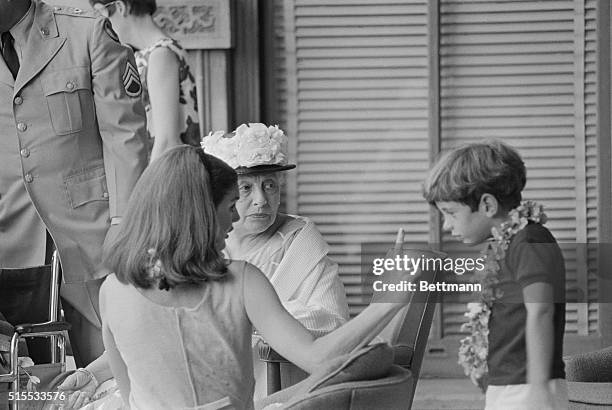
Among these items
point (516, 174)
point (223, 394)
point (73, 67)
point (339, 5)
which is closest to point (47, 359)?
point (73, 67)

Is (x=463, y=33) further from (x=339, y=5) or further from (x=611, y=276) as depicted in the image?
(x=611, y=276)

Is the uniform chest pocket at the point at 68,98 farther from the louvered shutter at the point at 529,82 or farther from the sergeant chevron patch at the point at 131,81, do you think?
the louvered shutter at the point at 529,82

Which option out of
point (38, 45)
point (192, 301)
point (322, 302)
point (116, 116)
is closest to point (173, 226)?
point (192, 301)

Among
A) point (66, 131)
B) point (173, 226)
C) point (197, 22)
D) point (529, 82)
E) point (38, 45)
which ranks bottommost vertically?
point (173, 226)

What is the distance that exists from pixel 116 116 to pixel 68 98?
13 cm

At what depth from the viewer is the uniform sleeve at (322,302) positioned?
3.01m

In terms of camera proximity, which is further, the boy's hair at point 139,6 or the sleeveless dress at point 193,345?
the boy's hair at point 139,6

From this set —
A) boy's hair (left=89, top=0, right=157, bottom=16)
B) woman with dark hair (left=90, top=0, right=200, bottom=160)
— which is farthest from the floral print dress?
boy's hair (left=89, top=0, right=157, bottom=16)

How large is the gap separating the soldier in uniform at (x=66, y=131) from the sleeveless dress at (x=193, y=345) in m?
0.87

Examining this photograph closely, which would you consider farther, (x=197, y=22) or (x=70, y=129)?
(x=197, y=22)

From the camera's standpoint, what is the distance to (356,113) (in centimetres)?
475

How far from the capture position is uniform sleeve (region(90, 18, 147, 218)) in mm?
3268

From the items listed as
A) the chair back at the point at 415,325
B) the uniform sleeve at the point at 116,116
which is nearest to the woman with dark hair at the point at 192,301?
the chair back at the point at 415,325

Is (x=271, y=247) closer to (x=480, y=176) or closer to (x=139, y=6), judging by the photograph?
(x=480, y=176)
